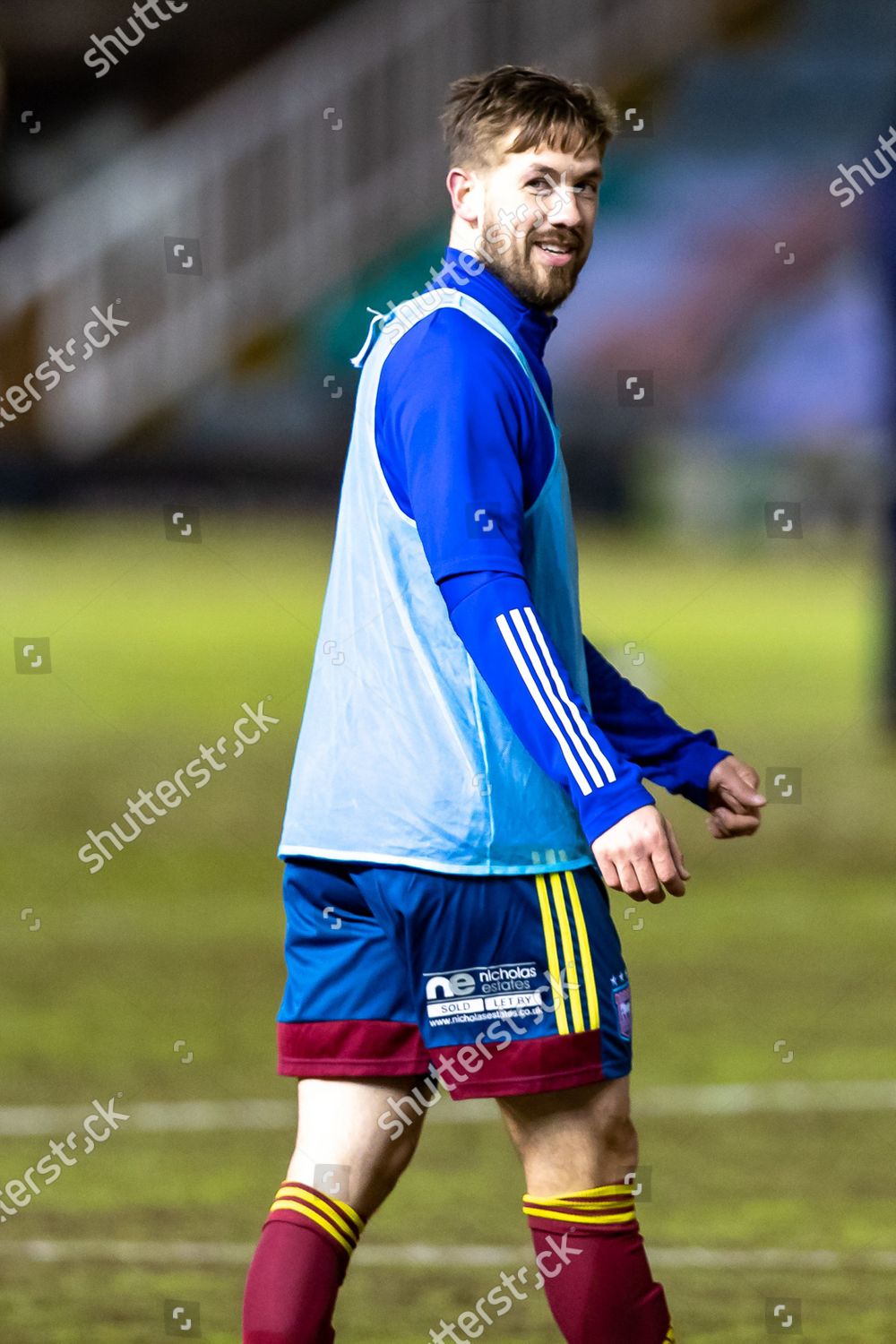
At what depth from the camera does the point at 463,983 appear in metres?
3.85

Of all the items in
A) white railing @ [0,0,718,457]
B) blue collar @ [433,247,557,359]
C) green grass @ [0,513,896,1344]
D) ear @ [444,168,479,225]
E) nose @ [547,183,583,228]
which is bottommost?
green grass @ [0,513,896,1344]

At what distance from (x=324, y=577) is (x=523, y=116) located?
67.4 feet

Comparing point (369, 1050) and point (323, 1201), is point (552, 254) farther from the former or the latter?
point (323, 1201)

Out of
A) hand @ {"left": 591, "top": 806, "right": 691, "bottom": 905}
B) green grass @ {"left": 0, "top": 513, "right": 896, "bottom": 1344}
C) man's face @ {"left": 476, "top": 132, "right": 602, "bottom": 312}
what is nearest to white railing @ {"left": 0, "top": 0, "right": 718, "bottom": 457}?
green grass @ {"left": 0, "top": 513, "right": 896, "bottom": 1344}

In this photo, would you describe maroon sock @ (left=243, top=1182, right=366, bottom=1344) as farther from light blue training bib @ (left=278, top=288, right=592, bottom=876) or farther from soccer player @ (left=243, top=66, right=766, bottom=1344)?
light blue training bib @ (left=278, top=288, right=592, bottom=876)

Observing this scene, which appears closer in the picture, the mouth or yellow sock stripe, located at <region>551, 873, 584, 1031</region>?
yellow sock stripe, located at <region>551, 873, 584, 1031</region>

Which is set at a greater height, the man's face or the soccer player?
the man's face

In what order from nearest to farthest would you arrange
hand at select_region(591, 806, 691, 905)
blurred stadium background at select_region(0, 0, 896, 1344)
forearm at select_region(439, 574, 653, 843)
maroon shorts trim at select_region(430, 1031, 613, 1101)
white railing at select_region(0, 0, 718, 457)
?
hand at select_region(591, 806, 691, 905) → forearm at select_region(439, 574, 653, 843) → maroon shorts trim at select_region(430, 1031, 613, 1101) → blurred stadium background at select_region(0, 0, 896, 1344) → white railing at select_region(0, 0, 718, 457)

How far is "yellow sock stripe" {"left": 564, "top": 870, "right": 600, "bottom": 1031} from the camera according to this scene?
12.7 feet

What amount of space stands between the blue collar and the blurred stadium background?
2.25 metres

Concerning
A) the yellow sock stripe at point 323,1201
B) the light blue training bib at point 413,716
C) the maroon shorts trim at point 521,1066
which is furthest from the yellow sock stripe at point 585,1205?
the light blue training bib at point 413,716

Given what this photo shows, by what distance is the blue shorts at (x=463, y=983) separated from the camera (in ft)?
12.6

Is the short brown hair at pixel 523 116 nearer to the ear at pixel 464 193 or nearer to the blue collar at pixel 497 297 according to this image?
the ear at pixel 464 193

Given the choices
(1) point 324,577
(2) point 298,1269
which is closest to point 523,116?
(2) point 298,1269
